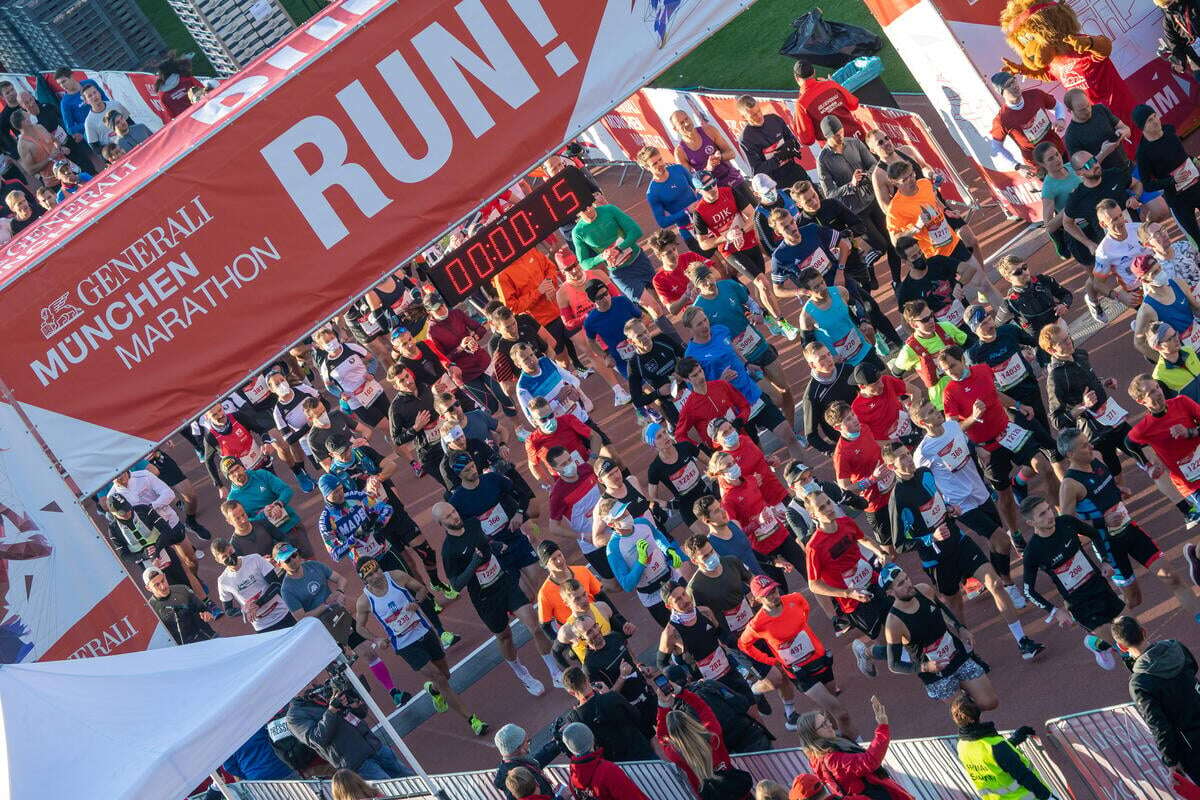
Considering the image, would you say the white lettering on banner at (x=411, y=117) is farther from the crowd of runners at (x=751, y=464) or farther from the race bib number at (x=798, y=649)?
the race bib number at (x=798, y=649)

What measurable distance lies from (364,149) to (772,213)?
3.87 meters

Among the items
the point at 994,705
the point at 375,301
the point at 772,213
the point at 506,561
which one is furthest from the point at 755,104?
the point at 994,705

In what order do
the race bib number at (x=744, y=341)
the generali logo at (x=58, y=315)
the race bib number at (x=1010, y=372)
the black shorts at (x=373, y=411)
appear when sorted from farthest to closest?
the black shorts at (x=373, y=411) < the race bib number at (x=744, y=341) < the race bib number at (x=1010, y=372) < the generali logo at (x=58, y=315)

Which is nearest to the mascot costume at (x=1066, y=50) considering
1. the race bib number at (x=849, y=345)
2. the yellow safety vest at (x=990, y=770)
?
the race bib number at (x=849, y=345)

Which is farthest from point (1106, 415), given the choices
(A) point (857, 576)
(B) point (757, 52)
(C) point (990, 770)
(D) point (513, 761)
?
(B) point (757, 52)

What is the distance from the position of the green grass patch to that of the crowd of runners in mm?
5195

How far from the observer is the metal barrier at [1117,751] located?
7977mm

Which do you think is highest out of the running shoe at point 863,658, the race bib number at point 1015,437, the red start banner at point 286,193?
the red start banner at point 286,193

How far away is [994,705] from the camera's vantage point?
9406 millimetres

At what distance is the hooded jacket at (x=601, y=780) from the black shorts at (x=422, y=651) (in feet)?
9.83

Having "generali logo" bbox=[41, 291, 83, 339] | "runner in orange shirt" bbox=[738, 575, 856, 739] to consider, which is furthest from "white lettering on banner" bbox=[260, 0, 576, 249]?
"runner in orange shirt" bbox=[738, 575, 856, 739]

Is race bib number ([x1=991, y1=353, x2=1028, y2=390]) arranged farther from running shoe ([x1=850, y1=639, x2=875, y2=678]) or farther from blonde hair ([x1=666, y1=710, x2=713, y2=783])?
blonde hair ([x1=666, y1=710, x2=713, y2=783])

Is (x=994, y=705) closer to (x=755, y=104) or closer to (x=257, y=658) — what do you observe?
(x=257, y=658)

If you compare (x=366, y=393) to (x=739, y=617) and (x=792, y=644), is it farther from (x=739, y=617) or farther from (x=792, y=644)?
(x=792, y=644)
